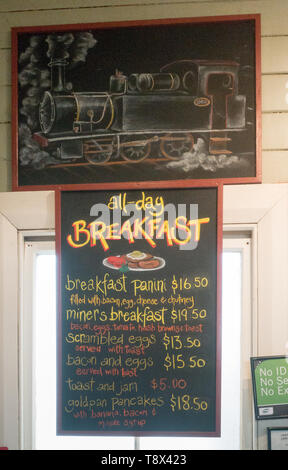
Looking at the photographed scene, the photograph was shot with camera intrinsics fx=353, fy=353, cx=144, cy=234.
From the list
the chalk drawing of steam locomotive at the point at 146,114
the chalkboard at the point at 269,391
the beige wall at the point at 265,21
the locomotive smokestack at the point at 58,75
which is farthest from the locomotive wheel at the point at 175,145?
the chalkboard at the point at 269,391

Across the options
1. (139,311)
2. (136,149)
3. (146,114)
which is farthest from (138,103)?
(139,311)

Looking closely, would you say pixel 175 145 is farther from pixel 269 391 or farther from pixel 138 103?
pixel 269 391

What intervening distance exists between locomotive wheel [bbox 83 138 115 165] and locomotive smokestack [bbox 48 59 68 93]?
1.01 ft

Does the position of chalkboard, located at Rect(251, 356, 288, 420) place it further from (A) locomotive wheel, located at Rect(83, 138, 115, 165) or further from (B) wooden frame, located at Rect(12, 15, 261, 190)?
(A) locomotive wheel, located at Rect(83, 138, 115, 165)

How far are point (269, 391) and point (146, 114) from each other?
146 cm

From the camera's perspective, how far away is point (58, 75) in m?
1.78

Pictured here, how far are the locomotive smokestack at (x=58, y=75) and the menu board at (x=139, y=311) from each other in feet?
1.75

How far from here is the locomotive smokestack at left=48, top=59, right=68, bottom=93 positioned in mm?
1780

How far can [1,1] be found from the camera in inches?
71.9

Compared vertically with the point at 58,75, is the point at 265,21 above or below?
above

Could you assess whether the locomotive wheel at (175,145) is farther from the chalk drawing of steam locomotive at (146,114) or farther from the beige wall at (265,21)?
the beige wall at (265,21)

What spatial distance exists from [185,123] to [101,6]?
29.1 inches

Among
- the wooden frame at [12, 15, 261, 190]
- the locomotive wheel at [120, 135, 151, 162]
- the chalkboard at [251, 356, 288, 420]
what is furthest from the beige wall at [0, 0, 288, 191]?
the chalkboard at [251, 356, 288, 420]

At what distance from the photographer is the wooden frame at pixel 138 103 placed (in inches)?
68.0
